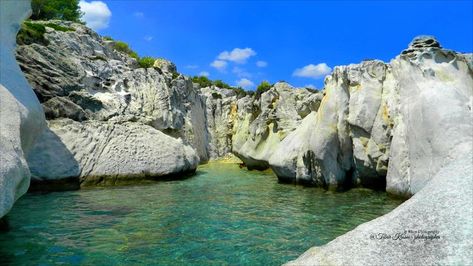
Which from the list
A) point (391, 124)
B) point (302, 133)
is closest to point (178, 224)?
point (391, 124)

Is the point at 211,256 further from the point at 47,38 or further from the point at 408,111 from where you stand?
the point at 47,38

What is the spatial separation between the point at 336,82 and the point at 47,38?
53.1 feet

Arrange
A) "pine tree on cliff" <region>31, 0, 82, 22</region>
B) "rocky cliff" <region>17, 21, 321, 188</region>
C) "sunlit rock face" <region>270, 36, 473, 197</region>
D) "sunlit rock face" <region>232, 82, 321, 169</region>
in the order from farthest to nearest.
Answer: "pine tree on cliff" <region>31, 0, 82, 22</region> < "sunlit rock face" <region>232, 82, 321, 169</region> < "rocky cliff" <region>17, 21, 321, 188</region> < "sunlit rock face" <region>270, 36, 473, 197</region>

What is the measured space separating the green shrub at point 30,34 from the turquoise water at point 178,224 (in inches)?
395

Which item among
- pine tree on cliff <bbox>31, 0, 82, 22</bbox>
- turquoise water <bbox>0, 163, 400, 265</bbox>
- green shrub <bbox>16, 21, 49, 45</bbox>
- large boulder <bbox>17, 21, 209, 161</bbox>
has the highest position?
pine tree on cliff <bbox>31, 0, 82, 22</bbox>

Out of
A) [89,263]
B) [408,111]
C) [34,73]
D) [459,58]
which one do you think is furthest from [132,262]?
[34,73]

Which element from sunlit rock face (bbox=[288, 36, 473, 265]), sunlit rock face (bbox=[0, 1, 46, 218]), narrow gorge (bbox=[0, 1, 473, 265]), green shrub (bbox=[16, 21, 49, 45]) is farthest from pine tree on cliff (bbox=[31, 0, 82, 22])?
sunlit rock face (bbox=[288, 36, 473, 265])

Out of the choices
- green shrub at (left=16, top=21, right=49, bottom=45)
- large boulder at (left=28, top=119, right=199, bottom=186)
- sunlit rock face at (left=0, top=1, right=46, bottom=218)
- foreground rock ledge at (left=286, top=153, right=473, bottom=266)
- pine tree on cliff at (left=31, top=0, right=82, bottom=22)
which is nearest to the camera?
foreground rock ledge at (left=286, top=153, right=473, bottom=266)

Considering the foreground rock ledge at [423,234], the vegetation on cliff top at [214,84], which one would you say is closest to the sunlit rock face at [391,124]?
the foreground rock ledge at [423,234]

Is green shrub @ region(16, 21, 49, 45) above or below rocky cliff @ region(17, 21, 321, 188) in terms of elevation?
above

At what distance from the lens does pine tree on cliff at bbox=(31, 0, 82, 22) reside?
171ft

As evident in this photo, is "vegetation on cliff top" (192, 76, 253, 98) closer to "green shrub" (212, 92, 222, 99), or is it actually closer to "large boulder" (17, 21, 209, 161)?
"green shrub" (212, 92, 222, 99)

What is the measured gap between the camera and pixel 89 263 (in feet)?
26.1

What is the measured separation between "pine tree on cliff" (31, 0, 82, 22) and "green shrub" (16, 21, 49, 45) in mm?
28875
